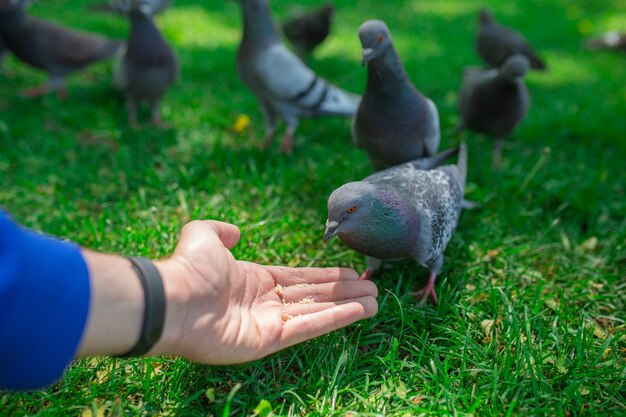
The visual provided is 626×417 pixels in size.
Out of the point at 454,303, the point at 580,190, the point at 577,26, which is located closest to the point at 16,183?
the point at 454,303

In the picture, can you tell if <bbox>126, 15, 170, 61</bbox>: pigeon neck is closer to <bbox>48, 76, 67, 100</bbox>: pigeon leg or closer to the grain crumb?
<bbox>48, 76, 67, 100</bbox>: pigeon leg

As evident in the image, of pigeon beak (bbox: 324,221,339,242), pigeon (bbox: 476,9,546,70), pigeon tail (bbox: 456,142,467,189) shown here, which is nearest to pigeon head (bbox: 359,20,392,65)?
pigeon tail (bbox: 456,142,467,189)

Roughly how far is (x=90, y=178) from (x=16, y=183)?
1.80 feet

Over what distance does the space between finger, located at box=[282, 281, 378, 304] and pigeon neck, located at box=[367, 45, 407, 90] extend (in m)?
1.37

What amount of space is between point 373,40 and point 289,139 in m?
1.47

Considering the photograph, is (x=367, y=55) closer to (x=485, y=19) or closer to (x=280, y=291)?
(x=280, y=291)

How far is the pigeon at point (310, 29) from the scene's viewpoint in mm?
6281

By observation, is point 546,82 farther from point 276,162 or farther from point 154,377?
point 154,377

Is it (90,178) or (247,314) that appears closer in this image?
(247,314)

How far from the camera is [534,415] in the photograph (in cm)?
191

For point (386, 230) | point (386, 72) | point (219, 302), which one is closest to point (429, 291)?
point (386, 230)

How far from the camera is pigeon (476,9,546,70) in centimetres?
571

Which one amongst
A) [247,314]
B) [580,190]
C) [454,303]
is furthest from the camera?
[580,190]

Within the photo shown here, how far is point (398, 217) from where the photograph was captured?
2.33m
